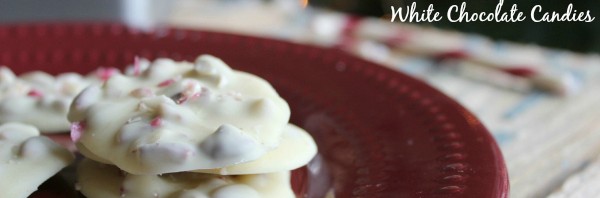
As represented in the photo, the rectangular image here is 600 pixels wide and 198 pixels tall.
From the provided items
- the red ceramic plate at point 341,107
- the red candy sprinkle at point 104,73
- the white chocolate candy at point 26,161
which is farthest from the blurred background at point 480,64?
the white chocolate candy at point 26,161

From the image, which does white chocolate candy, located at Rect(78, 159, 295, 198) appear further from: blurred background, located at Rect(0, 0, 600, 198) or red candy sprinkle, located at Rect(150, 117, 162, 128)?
blurred background, located at Rect(0, 0, 600, 198)

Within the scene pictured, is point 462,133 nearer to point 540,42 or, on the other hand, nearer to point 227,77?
point 227,77

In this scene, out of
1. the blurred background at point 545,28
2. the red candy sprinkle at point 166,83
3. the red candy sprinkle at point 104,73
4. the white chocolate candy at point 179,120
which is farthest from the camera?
the blurred background at point 545,28

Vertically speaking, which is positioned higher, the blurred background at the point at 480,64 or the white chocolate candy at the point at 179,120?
the white chocolate candy at the point at 179,120

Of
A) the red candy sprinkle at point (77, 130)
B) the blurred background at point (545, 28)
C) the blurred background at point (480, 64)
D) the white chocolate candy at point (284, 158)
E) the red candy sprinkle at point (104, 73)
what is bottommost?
the blurred background at point (545, 28)

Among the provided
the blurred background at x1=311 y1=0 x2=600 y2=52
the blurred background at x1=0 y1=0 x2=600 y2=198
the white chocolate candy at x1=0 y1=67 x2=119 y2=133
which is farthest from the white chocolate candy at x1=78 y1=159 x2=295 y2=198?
the blurred background at x1=311 y1=0 x2=600 y2=52

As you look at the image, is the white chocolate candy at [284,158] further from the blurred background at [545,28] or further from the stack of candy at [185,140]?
the blurred background at [545,28]

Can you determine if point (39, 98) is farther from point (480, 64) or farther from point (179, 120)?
point (480, 64)
